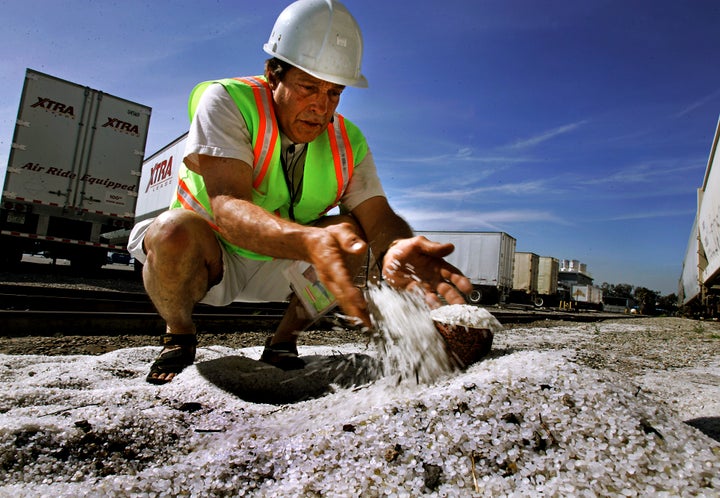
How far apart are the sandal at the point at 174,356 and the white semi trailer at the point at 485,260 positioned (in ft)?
63.9

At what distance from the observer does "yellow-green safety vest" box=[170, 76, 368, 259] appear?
7.62 ft

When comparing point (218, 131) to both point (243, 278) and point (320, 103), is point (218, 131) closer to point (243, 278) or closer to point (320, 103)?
point (320, 103)

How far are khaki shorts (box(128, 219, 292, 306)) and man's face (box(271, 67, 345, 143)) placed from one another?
2.58 feet

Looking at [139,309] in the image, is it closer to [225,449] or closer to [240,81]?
[240,81]

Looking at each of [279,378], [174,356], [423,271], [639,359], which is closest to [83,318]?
[174,356]

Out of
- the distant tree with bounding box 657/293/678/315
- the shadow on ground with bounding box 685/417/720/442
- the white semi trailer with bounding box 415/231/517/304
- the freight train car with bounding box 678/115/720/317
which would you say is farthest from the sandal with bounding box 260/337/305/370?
the distant tree with bounding box 657/293/678/315

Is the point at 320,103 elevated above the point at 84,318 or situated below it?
above

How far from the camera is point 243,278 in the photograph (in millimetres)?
2855

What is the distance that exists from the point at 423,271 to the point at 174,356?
1.34 metres

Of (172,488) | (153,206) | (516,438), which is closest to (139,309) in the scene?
(172,488)

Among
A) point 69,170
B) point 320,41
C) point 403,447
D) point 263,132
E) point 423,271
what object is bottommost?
point 403,447

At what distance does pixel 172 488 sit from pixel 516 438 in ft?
2.95

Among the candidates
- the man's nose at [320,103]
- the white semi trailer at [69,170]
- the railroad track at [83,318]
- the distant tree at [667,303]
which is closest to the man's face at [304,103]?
the man's nose at [320,103]

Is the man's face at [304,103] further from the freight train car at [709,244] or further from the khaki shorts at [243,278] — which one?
the freight train car at [709,244]
